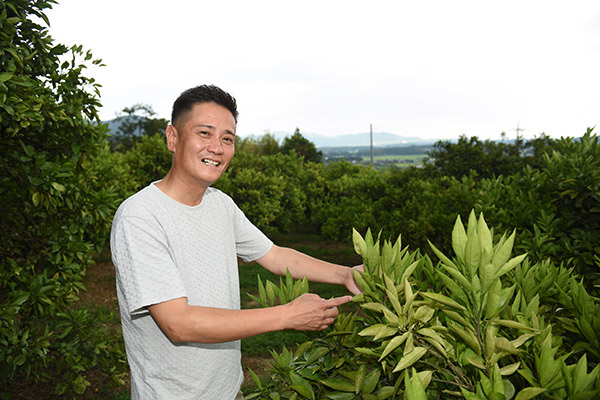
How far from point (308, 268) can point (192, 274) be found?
0.72m

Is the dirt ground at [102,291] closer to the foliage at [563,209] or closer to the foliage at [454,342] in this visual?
the foliage at [563,209]

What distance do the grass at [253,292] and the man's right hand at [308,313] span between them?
0.17 metres

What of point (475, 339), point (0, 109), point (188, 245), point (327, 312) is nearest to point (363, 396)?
point (327, 312)

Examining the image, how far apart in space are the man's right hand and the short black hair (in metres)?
1.28

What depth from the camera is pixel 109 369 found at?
14.8 feet

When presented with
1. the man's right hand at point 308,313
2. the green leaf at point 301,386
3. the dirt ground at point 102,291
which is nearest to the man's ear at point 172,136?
the man's right hand at point 308,313

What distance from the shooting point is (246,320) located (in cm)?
174

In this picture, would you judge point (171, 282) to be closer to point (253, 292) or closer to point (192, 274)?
point (192, 274)

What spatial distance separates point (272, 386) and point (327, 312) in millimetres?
566

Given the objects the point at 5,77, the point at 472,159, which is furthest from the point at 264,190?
the point at 5,77

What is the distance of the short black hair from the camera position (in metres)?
2.38

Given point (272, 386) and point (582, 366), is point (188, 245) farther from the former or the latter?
point (582, 366)

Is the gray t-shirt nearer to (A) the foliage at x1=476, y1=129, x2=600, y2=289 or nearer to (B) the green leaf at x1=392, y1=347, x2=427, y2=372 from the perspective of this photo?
(B) the green leaf at x1=392, y1=347, x2=427, y2=372

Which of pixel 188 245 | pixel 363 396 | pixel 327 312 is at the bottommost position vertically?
pixel 363 396
